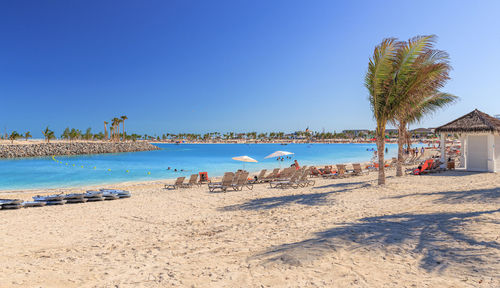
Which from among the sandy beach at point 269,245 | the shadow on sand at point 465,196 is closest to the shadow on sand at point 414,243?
the sandy beach at point 269,245

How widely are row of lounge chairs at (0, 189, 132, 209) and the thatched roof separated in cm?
1462

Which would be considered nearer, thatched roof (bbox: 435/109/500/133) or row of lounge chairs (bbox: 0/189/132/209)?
row of lounge chairs (bbox: 0/189/132/209)

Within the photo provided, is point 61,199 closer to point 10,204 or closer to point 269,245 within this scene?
point 10,204

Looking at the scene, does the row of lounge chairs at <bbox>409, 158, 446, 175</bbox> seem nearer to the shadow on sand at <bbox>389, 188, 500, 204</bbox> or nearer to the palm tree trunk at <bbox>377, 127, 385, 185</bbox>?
the palm tree trunk at <bbox>377, 127, 385, 185</bbox>

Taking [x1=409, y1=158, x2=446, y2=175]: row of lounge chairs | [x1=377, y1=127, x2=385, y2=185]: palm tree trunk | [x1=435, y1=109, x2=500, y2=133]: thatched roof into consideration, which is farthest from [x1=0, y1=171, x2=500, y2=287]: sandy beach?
[x1=435, y1=109, x2=500, y2=133]: thatched roof

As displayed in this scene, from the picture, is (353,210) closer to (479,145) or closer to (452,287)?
(452,287)

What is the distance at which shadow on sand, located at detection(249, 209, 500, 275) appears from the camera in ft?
12.3

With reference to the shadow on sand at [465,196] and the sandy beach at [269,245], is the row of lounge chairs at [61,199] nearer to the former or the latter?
the sandy beach at [269,245]

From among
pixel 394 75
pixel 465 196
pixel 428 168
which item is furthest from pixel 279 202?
pixel 428 168

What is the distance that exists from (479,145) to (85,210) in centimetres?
1670

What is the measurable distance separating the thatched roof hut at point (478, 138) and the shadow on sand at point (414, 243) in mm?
9565

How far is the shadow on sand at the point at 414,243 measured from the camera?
375 cm

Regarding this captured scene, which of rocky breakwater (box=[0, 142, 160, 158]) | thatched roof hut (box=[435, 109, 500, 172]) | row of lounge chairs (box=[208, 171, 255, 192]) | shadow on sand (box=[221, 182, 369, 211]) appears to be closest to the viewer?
shadow on sand (box=[221, 182, 369, 211])

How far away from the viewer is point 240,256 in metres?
4.21
